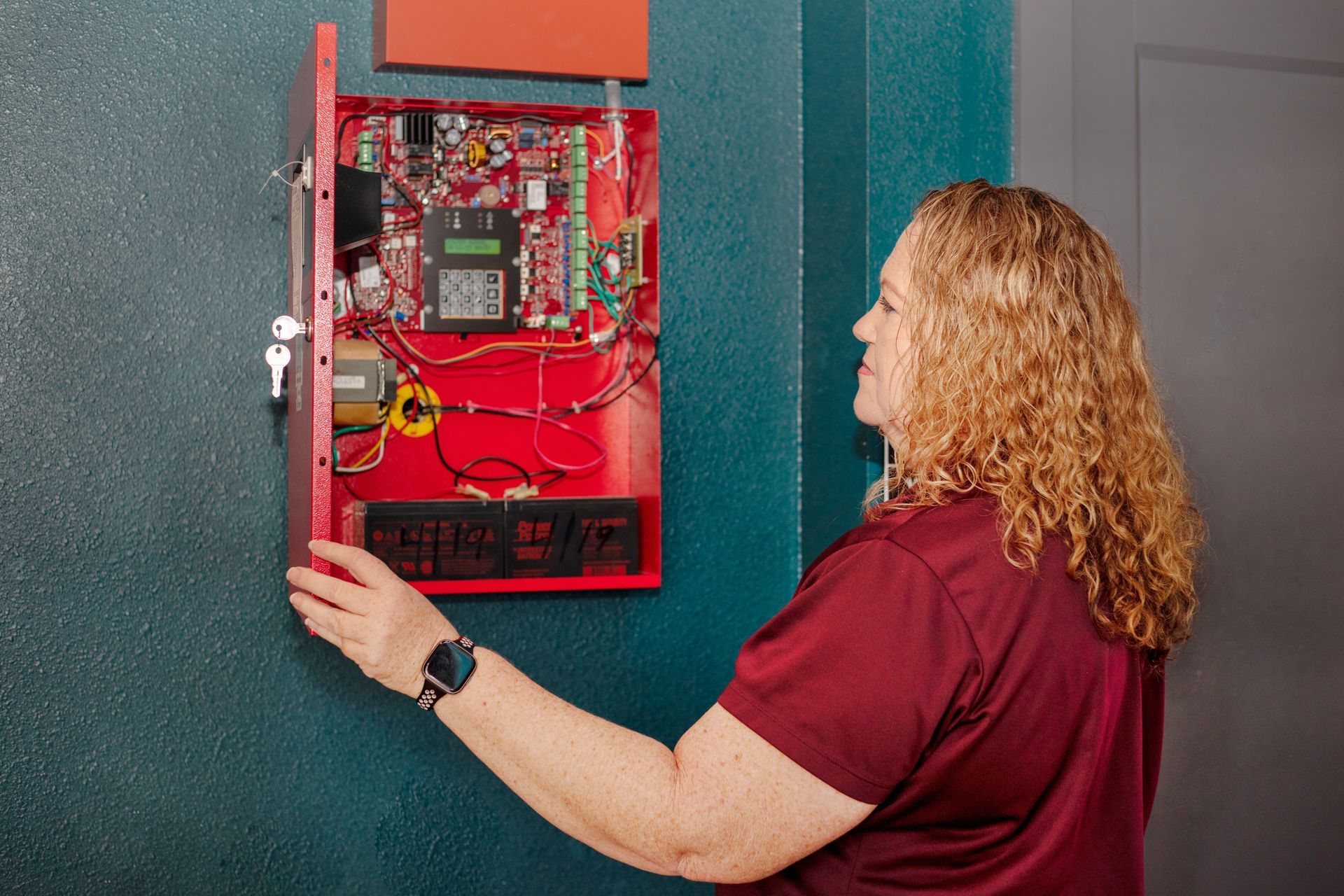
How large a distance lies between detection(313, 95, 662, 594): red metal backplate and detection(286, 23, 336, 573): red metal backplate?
31 cm

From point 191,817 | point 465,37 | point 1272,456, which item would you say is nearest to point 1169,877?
point 1272,456

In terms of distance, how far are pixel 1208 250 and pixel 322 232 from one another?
58.8 inches

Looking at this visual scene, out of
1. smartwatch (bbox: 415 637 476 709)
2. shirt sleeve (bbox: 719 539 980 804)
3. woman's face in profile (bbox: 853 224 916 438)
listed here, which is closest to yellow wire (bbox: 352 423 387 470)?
smartwatch (bbox: 415 637 476 709)

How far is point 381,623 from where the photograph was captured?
1.08 m

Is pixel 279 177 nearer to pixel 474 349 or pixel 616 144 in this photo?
pixel 474 349

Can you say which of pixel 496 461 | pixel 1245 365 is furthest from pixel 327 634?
pixel 1245 365

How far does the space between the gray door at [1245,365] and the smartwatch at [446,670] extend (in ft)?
4.49

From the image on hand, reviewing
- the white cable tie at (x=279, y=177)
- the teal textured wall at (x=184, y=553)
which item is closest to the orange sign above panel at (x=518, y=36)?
the teal textured wall at (x=184, y=553)

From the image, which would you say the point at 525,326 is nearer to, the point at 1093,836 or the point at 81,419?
the point at 81,419

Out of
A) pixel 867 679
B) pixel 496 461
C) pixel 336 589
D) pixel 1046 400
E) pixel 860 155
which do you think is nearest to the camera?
pixel 867 679

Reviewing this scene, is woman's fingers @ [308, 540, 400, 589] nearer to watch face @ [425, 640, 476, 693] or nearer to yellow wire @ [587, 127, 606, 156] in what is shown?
watch face @ [425, 640, 476, 693]

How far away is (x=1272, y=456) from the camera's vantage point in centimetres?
190

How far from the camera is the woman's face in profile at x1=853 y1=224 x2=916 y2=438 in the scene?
111cm

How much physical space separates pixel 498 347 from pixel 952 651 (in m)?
1.22
